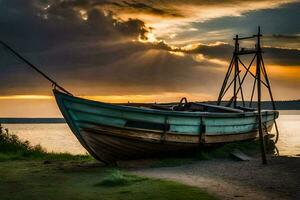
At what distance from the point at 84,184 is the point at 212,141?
8.91 m

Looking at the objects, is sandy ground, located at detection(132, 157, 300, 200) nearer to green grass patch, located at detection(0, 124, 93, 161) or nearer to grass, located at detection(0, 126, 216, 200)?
grass, located at detection(0, 126, 216, 200)

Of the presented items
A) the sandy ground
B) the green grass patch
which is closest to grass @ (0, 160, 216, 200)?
the sandy ground

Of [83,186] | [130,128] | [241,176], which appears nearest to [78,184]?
[83,186]

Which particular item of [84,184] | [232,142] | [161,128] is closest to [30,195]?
[84,184]

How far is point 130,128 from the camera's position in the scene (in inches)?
730

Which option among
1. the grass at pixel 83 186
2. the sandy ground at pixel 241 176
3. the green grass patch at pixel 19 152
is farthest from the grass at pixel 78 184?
the green grass patch at pixel 19 152

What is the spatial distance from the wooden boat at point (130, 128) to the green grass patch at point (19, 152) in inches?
161

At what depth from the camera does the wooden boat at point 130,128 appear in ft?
59.2

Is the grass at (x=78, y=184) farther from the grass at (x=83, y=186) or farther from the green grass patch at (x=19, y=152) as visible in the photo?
the green grass patch at (x=19, y=152)

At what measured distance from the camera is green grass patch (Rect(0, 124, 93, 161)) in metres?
21.9

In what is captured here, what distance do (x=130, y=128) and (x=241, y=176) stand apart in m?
4.95

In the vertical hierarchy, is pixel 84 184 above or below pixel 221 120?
below

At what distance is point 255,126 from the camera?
2616 cm

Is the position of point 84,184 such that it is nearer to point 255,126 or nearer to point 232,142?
point 232,142
